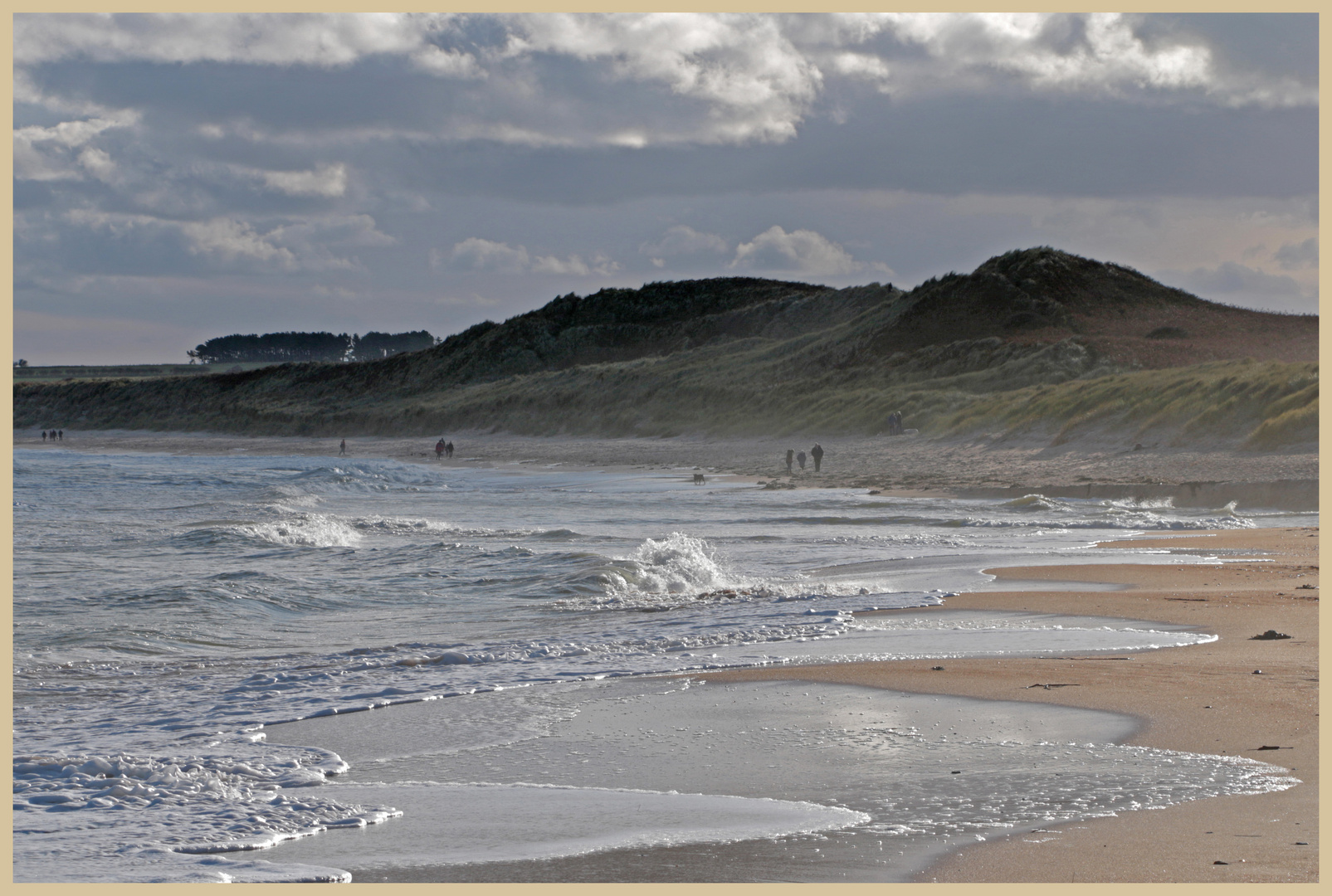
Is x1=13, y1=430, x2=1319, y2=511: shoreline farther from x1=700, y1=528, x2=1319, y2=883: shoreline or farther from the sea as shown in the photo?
x1=700, y1=528, x2=1319, y2=883: shoreline

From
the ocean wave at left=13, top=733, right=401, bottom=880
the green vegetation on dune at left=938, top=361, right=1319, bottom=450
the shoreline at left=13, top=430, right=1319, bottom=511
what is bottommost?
the ocean wave at left=13, top=733, right=401, bottom=880

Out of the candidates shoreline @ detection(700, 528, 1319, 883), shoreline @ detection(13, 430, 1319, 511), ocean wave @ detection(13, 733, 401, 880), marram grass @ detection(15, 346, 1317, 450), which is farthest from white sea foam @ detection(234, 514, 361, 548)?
marram grass @ detection(15, 346, 1317, 450)

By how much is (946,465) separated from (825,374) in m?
34.9

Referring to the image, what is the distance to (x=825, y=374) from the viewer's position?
221 ft

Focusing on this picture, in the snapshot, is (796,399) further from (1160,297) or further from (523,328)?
(523,328)

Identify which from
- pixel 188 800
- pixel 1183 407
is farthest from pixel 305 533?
pixel 1183 407

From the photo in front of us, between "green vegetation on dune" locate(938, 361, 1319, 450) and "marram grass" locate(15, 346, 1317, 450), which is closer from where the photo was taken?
"green vegetation on dune" locate(938, 361, 1319, 450)

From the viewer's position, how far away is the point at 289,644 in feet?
32.0

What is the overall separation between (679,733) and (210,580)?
8416mm

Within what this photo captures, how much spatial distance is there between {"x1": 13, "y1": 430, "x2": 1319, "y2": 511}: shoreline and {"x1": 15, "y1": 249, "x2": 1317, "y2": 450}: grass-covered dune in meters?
1.77

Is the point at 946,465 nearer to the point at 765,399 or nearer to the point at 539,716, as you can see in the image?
the point at 539,716

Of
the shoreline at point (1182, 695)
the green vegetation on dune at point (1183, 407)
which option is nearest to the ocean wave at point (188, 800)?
the shoreline at point (1182, 695)

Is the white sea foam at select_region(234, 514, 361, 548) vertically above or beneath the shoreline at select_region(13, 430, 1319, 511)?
beneath

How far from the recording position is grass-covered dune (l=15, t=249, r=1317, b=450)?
34.2 metres
